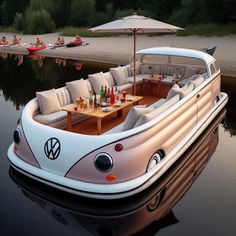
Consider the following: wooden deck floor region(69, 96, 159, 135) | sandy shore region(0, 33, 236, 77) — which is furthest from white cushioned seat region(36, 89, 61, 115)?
sandy shore region(0, 33, 236, 77)

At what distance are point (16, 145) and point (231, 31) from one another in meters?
27.2

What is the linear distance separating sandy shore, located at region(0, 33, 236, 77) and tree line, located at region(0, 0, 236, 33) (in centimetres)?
1029

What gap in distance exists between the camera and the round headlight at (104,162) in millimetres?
5547

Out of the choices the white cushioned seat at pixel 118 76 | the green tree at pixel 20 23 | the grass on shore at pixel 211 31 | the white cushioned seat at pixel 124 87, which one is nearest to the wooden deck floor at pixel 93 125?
the white cushioned seat at pixel 124 87

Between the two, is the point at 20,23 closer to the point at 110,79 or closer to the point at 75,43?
the point at 75,43

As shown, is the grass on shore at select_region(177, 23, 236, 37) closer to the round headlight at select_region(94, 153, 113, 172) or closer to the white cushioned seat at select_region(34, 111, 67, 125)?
the white cushioned seat at select_region(34, 111, 67, 125)

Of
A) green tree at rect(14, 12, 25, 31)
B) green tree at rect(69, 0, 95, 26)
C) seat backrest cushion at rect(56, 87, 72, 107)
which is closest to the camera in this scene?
seat backrest cushion at rect(56, 87, 72, 107)

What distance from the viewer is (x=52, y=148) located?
5945 mm

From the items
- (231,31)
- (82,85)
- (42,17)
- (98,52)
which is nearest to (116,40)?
(98,52)

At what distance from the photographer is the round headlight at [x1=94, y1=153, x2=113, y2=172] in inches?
218

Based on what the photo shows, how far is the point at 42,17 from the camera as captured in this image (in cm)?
4322

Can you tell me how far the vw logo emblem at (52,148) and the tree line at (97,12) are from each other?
115 feet

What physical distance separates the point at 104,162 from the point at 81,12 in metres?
47.8

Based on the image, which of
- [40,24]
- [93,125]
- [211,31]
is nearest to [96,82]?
[93,125]
